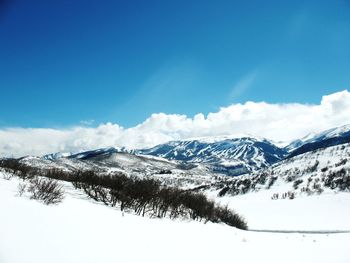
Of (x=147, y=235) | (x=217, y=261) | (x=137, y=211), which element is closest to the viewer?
(x=217, y=261)

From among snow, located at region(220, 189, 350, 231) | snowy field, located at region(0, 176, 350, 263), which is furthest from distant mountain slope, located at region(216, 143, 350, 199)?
snowy field, located at region(0, 176, 350, 263)

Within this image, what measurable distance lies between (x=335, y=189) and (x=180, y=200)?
73516 mm

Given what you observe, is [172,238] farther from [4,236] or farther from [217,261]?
[4,236]

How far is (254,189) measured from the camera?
130500 mm

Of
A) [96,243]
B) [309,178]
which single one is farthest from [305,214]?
[96,243]

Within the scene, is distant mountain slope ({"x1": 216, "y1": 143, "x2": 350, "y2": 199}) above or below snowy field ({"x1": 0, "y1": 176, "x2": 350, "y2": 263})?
above

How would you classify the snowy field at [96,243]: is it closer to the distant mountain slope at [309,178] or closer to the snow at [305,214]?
the snow at [305,214]

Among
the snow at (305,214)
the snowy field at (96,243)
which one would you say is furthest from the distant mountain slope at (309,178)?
the snowy field at (96,243)

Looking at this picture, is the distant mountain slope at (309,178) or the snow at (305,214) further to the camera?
the distant mountain slope at (309,178)

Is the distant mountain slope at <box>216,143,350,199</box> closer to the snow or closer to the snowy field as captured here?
the snow

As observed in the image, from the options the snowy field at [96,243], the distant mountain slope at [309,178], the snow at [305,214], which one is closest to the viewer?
the snowy field at [96,243]

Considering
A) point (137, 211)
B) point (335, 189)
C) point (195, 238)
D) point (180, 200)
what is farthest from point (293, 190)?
point (195, 238)

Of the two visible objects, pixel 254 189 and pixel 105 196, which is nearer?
pixel 105 196

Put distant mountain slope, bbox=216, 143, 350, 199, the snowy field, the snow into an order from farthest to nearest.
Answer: distant mountain slope, bbox=216, 143, 350, 199 → the snow → the snowy field
